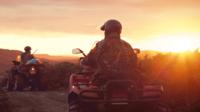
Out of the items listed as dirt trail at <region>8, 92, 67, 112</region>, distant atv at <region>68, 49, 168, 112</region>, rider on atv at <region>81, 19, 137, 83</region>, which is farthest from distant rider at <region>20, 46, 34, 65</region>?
distant atv at <region>68, 49, 168, 112</region>

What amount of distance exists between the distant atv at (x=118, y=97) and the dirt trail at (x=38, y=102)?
27.0 feet

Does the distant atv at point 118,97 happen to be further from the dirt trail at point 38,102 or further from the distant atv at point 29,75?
the distant atv at point 29,75

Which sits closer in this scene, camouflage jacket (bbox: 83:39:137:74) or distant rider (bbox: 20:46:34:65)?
camouflage jacket (bbox: 83:39:137:74)

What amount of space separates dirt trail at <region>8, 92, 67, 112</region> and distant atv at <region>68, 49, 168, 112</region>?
823cm

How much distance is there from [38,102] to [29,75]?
22.0 feet

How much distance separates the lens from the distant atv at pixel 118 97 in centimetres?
1322

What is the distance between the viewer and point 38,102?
2427 cm

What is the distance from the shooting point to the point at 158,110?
13.6m

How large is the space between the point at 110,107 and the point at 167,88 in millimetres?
7470

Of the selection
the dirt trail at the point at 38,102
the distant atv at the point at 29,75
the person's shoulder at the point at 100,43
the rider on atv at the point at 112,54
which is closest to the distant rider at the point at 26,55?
the distant atv at the point at 29,75

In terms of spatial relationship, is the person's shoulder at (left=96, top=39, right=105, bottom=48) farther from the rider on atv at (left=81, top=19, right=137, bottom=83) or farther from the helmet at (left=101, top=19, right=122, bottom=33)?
the helmet at (left=101, top=19, right=122, bottom=33)

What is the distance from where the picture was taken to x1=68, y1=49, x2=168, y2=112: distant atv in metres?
13.2

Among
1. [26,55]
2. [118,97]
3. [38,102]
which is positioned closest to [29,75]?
[26,55]

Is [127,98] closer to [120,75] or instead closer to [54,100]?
[120,75]
